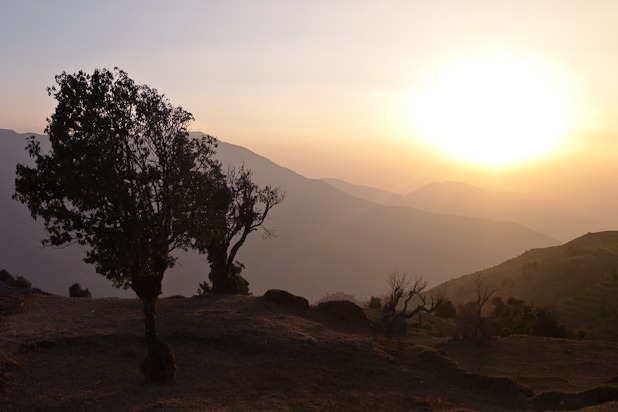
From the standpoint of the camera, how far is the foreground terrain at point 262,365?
18.9 metres

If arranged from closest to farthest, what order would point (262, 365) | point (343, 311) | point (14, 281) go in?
1. point (262, 365)
2. point (343, 311)
3. point (14, 281)

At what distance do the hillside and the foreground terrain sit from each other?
15.9m

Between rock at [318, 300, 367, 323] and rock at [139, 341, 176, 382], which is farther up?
rock at [318, 300, 367, 323]

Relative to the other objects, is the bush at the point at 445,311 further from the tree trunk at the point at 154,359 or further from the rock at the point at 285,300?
the tree trunk at the point at 154,359

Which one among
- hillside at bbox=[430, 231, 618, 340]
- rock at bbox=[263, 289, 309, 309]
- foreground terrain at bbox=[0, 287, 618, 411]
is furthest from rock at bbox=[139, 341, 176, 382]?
hillside at bbox=[430, 231, 618, 340]

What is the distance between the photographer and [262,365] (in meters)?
22.9

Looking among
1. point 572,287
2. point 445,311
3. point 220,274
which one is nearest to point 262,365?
point 220,274

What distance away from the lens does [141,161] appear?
19.2 meters

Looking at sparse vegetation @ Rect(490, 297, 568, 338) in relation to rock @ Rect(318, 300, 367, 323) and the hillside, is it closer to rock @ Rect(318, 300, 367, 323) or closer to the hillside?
the hillside

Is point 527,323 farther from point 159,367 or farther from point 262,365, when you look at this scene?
point 159,367

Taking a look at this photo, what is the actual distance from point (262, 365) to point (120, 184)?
419 inches

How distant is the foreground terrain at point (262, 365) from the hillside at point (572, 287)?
15930mm

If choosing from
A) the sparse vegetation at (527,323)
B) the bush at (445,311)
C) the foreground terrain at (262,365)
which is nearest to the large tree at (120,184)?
the foreground terrain at (262,365)

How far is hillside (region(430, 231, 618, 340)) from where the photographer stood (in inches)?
1890
